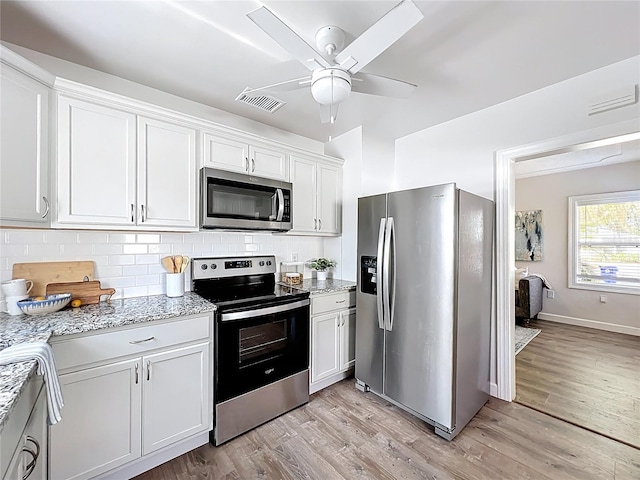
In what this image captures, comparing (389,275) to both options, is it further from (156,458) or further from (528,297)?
(528,297)

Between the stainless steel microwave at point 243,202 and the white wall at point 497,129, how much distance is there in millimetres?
1502

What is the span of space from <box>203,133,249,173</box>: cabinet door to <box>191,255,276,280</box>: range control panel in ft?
2.59

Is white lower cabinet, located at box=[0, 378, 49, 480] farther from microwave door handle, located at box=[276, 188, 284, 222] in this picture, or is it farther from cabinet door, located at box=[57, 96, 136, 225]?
microwave door handle, located at box=[276, 188, 284, 222]

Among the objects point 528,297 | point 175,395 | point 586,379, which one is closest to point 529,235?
point 528,297

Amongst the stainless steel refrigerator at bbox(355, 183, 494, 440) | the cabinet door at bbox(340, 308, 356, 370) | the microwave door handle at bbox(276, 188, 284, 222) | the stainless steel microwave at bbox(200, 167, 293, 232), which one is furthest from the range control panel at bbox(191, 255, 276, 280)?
the stainless steel refrigerator at bbox(355, 183, 494, 440)

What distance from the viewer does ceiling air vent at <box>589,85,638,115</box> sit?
189 cm

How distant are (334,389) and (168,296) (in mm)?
1700

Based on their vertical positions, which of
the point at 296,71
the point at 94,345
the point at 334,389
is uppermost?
the point at 296,71

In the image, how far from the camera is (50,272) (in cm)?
183

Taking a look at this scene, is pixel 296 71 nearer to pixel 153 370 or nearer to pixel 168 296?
pixel 168 296

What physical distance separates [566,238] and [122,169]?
6214 mm

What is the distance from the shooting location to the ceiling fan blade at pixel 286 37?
1.14 meters

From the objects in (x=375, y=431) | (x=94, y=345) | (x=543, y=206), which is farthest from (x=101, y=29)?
(x=543, y=206)

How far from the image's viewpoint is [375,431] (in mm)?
2105
